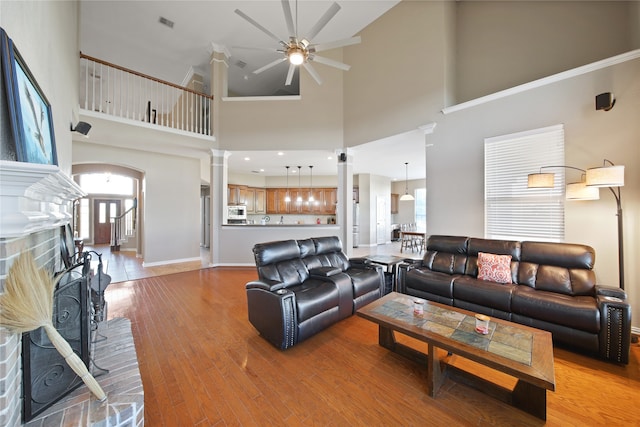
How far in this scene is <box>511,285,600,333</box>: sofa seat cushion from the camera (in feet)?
7.35

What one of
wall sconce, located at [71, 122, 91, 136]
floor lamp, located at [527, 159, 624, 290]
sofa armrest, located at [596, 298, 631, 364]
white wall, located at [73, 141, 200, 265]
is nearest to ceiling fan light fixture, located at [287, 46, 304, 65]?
wall sconce, located at [71, 122, 91, 136]

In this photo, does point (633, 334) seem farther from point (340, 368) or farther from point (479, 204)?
point (340, 368)

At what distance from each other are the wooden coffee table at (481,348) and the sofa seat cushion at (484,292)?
2.76ft

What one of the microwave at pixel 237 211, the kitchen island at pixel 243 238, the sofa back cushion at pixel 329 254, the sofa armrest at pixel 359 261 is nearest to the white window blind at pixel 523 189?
the sofa armrest at pixel 359 261

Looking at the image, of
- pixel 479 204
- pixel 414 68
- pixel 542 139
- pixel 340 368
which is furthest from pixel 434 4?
pixel 340 368

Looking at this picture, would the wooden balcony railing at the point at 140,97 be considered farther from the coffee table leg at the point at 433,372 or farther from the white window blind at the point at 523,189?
Result: the coffee table leg at the point at 433,372

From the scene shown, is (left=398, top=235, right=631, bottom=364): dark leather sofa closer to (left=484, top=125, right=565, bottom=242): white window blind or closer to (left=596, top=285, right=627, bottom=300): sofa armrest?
(left=596, top=285, right=627, bottom=300): sofa armrest

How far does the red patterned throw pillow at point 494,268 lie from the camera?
3023mm

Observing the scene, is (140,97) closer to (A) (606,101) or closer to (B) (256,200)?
(B) (256,200)

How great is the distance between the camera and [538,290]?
2775 mm

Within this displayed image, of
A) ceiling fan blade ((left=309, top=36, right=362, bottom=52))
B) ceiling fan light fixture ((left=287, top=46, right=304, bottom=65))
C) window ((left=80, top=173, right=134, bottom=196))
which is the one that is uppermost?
ceiling fan blade ((left=309, top=36, right=362, bottom=52))

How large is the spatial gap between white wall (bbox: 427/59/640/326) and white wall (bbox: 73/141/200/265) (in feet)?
21.1

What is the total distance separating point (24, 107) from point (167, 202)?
541 cm

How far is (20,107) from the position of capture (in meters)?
1.30
